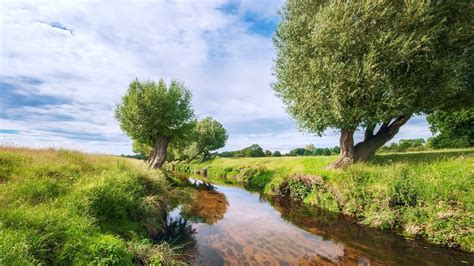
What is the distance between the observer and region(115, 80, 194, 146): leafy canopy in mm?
32031

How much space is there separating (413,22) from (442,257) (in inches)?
604

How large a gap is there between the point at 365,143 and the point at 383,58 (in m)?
8.50

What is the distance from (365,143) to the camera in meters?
24.4

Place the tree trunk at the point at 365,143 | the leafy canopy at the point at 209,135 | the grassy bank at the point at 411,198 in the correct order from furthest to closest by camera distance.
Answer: the leafy canopy at the point at 209,135
the tree trunk at the point at 365,143
the grassy bank at the point at 411,198

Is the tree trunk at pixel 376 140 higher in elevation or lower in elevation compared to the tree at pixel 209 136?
lower

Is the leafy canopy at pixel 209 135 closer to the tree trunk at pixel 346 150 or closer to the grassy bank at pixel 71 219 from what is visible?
the tree trunk at pixel 346 150

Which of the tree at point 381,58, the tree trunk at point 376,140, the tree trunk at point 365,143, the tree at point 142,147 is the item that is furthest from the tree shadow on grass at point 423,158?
the tree at point 142,147

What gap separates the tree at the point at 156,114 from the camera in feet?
105

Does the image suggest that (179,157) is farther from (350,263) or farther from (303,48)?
(350,263)

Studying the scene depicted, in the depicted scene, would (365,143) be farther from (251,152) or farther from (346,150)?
(251,152)

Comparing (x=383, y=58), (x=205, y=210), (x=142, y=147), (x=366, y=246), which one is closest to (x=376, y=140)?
(x=383, y=58)

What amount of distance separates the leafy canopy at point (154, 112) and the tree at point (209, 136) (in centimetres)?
4429

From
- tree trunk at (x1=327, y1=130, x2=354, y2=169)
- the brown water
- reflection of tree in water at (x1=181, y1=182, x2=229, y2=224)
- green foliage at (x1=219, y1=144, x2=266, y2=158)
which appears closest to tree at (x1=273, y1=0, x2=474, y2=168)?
tree trunk at (x1=327, y1=130, x2=354, y2=169)

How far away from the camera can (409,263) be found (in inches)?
391
